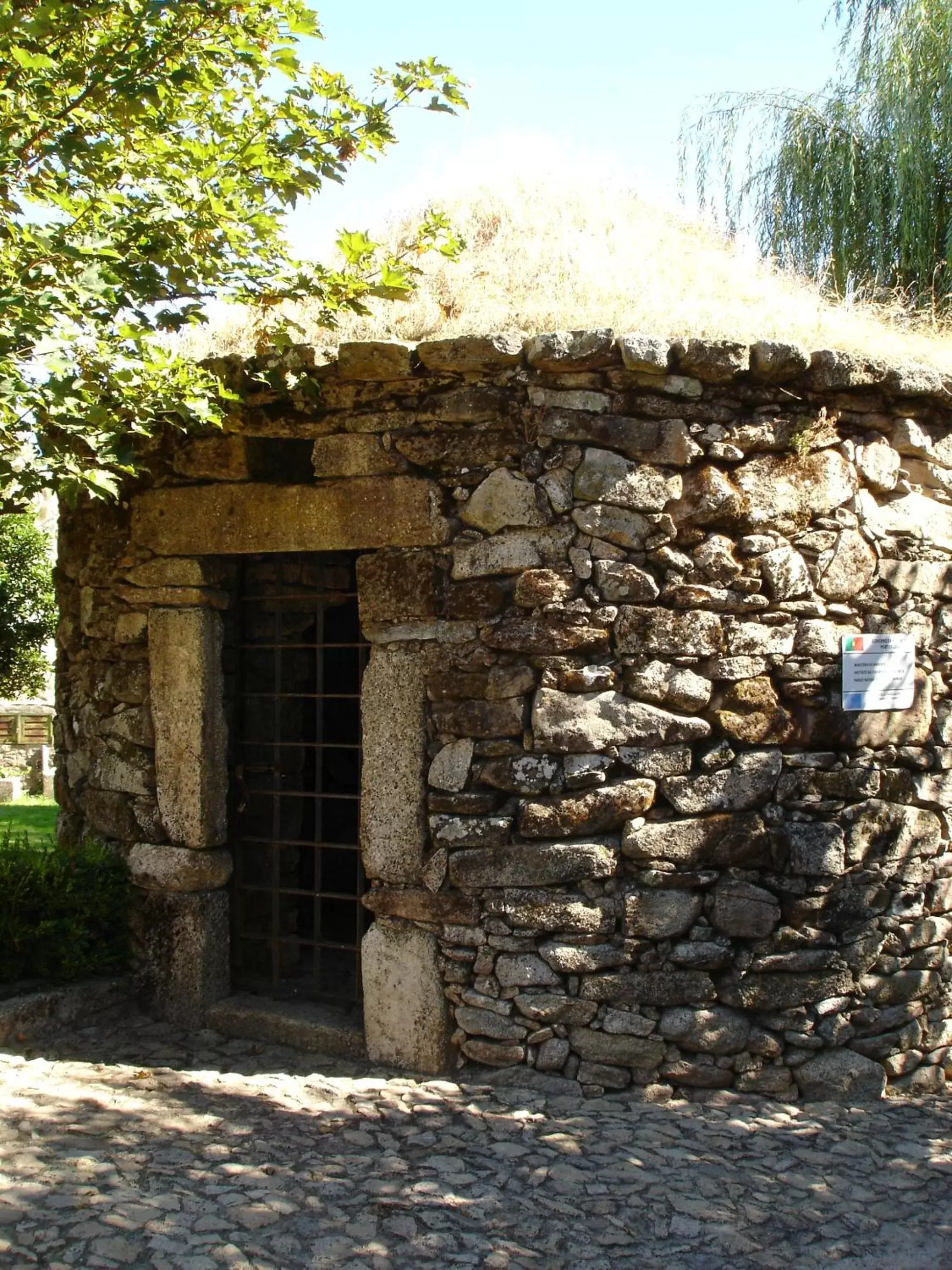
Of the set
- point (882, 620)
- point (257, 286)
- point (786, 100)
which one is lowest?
point (882, 620)

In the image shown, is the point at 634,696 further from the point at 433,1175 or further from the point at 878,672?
the point at 433,1175

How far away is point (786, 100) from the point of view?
31.9ft

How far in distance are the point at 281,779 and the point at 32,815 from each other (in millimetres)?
7226

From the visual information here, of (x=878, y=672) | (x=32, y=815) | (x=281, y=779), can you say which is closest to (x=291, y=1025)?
(x=281, y=779)

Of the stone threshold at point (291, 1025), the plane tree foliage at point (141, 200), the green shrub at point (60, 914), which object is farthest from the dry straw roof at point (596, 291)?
the stone threshold at point (291, 1025)

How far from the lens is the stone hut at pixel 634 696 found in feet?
13.9

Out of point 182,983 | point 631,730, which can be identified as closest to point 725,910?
point 631,730

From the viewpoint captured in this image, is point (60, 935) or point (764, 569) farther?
point (60, 935)

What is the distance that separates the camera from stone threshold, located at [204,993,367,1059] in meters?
4.64

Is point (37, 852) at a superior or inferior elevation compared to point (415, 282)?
inferior

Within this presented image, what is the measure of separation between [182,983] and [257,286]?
9.94ft

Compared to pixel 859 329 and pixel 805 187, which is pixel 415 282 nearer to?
pixel 859 329

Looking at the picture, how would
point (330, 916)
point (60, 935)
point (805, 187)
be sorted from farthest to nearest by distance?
point (805, 187), point (330, 916), point (60, 935)

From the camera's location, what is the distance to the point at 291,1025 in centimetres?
474
